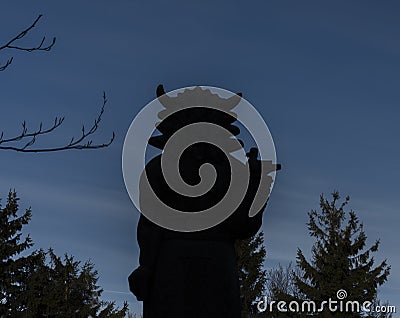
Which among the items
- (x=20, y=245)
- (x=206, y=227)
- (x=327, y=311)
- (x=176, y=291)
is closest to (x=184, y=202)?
(x=206, y=227)

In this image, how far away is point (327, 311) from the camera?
22.1m

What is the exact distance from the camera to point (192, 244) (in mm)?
6355

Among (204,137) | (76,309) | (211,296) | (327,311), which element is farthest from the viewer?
(76,309)

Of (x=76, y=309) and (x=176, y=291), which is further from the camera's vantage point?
(x=76, y=309)

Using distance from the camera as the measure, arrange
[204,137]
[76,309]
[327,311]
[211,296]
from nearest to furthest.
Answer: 1. [211,296]
2. [204,137]
3. [327,311]
4. [76,309]

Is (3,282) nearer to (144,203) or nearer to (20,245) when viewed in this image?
(20,245)

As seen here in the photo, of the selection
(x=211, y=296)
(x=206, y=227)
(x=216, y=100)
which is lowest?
(x=211, y=296)

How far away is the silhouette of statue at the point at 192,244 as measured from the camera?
6195mm

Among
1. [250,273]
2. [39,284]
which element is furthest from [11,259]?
[250,273]

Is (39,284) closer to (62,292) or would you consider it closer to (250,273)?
(62,292)

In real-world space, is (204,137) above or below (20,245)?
below

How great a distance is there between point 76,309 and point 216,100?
18.6 metres

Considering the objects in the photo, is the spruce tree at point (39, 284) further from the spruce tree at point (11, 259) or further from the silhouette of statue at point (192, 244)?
the silhouette of statue at point (192, 244)

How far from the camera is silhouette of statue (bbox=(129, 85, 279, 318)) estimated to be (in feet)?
20.3
